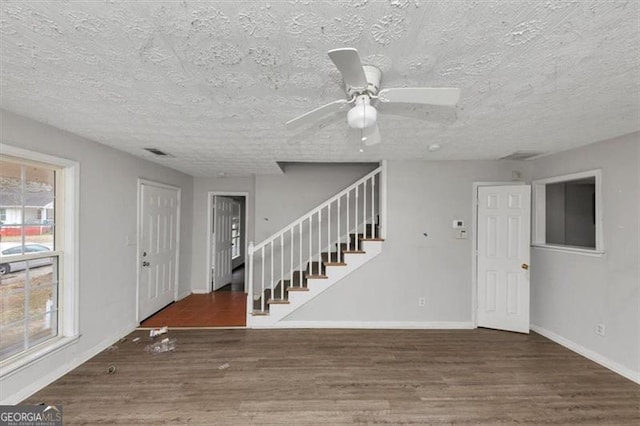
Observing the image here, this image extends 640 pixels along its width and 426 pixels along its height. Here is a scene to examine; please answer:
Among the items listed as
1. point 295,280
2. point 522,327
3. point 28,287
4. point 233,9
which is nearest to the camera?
point 233,9

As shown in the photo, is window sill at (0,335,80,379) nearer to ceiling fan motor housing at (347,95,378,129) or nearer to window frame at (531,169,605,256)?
ceiling fan motor housing at (347,95,378,129)

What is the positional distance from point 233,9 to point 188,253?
15.4ft

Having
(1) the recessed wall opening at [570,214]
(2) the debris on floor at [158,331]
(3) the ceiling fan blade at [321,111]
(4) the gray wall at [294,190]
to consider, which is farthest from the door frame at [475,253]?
(2) the debris on floor at [158,331]

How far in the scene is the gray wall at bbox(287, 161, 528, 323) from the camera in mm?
3613

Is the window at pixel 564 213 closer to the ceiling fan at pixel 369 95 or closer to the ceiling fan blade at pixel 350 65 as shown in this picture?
the ceiling fan at pixel 369 95

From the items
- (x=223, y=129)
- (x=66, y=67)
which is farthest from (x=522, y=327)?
(x=66, y=67)

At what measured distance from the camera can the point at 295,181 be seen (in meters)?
4.65

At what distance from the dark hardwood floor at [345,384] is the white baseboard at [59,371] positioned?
0.08 meters

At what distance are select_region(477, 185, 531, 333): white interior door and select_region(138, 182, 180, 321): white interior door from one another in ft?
15.2

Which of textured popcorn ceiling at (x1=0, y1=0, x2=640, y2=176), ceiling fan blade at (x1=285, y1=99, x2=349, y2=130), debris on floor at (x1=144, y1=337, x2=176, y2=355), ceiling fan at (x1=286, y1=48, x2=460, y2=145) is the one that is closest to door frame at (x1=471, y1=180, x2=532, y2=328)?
textured popcorn ceiling at (x1=0, y1=0, x2=640, y2=176)

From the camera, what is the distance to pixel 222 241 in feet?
18.1

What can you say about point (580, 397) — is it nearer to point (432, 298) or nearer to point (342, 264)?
point (432, 298)

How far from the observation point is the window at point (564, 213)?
360cm

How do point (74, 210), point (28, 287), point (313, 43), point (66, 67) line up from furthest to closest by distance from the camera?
point (74, 210) < point (28, 287) < point (66, 67) < point (313, 43)
